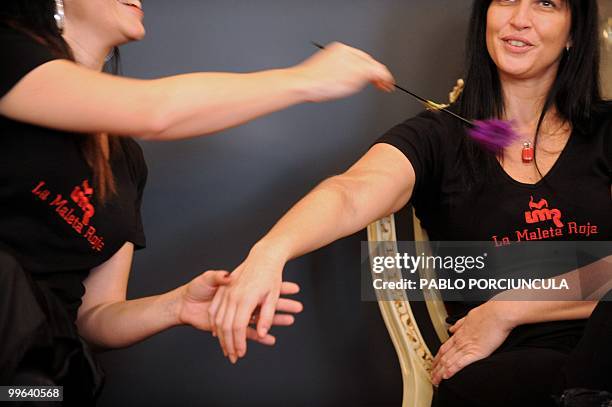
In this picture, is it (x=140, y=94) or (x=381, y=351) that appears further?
(x=381, y=351)

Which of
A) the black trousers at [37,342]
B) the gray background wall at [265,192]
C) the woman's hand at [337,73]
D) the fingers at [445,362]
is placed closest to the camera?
the black trousers at [37,342]

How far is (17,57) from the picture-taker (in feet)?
3.50

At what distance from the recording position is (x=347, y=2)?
187cm

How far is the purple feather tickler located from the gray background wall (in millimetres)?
337

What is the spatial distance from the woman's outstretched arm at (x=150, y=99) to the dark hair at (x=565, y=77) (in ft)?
1.84

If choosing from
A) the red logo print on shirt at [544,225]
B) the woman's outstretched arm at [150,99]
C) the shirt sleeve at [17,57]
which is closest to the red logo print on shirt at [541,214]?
the red logo print on shirt at [544,225]

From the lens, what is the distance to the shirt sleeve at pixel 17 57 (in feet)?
3.46

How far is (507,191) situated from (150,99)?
736 millimetres

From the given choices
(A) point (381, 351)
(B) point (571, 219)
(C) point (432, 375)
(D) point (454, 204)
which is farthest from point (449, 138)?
(A) point (381, 351)

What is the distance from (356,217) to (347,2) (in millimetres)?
642

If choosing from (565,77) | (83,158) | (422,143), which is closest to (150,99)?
(83,158)

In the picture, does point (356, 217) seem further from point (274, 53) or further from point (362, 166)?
point (274, 53)

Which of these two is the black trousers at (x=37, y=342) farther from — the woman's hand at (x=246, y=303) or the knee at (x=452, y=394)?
the knee at (x=452, y=394)

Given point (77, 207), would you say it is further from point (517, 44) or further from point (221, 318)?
point (517, 44)
